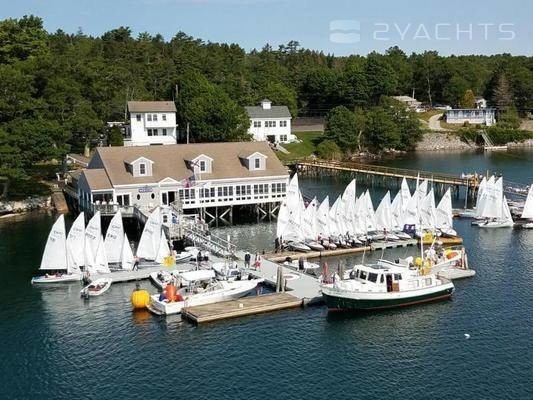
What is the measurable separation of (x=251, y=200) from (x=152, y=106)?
46.6 metres

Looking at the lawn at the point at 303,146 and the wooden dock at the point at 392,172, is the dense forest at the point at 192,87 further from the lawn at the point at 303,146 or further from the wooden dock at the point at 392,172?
the wooden dock at the point at 392,172

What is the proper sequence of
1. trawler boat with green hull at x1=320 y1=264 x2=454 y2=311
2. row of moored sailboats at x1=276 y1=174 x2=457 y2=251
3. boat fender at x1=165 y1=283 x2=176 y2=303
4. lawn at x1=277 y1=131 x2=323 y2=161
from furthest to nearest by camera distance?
lawn at x1=277 y1=131 x2=323 y2=161 < row of moored sailboats at x1=276 y1=174 x2=457 y2=251 < boat fender at x1=165 y1=283 x2=176 y2=303 < trawler boat with green hull at x1=320 y1=264 x2=454 y2=311

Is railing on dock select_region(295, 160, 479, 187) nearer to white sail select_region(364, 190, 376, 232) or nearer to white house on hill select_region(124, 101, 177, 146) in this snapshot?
white sail select_region(364, 190, 376, 232)

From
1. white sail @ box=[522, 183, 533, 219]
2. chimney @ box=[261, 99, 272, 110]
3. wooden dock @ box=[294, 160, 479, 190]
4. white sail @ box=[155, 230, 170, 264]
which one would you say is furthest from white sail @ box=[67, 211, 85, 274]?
chimney @ box=[261, 99, 272, 110]

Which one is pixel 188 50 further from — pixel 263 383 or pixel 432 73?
pixel 263 383

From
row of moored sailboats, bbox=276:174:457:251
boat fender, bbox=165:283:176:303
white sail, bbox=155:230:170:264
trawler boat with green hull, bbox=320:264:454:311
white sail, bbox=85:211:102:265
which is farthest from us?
row of moored sailboats, bbox=276:174:457:251

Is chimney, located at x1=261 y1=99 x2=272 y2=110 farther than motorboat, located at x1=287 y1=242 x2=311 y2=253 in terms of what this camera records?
Yes

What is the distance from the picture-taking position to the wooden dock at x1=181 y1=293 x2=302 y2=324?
152 feet

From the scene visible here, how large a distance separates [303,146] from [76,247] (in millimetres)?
84204

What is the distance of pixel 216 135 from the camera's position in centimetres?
11925

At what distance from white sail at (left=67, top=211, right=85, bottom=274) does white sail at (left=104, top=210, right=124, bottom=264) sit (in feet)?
7.22

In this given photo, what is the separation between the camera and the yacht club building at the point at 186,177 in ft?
247

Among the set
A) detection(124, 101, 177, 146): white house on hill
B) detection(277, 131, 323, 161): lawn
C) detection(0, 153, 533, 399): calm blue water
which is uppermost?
detection(124, 101, 177, 146): white house on hill

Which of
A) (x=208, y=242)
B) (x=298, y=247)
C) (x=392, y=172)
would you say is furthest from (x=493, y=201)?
(x=392, y=172)
